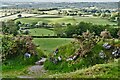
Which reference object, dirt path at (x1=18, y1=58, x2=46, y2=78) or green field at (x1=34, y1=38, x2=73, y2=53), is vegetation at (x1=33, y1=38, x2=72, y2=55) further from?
dirt path at (x1=18, y1=58, x2=46, y2=78)

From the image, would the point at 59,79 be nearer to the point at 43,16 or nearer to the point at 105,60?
the point at 105,60

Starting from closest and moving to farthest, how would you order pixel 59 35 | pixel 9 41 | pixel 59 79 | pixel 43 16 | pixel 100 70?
pixel 59 79, pixel 100 70, pixel 9 41, pixel 59 35, pixel 43 16

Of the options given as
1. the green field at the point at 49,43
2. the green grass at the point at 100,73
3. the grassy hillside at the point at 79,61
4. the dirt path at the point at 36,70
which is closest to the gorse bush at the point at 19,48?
the dirt path at the point at 36,70

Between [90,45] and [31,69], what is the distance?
401 centimetres

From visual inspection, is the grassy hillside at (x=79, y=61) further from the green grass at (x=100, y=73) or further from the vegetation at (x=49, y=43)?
the vegetation at (x=49, y=43)

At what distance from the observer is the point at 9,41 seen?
21562 mm

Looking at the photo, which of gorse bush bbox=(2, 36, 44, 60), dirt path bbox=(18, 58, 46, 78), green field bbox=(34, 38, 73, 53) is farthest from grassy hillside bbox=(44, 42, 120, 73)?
green field bbox=(34, 38, 73, 53)

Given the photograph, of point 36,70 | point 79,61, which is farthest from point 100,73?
point 36,70

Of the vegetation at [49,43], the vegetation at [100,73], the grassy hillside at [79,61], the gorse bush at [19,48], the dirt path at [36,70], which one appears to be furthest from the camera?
the vegetation at [49,43]

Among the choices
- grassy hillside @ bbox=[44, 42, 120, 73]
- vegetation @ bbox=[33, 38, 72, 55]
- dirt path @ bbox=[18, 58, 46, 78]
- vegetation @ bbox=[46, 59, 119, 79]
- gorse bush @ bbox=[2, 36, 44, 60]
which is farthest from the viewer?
vegetation @ bbox=[33, 38, 72, 55]

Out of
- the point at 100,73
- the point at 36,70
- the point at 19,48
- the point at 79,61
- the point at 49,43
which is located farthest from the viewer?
the point at 49,43

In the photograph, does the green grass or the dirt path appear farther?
the dirt path

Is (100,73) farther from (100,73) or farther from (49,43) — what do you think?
(49,43)

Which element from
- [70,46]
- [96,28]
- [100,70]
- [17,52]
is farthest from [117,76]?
[96,28]
